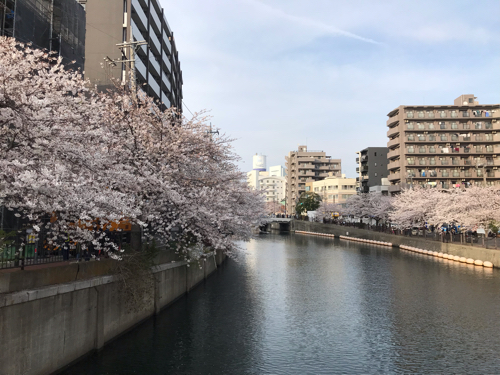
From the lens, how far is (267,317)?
22.2 m

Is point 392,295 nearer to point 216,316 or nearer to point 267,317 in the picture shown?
point 267,317

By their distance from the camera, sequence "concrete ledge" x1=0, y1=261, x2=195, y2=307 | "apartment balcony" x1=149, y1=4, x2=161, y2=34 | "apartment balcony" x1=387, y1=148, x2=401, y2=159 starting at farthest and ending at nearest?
"apartment balcony" x1=387, y1=148, x2=401, y2=159
"apartment balcony" x1=149, y1=4, x2=161, y2=34
"concrete ledge" x1=0, y1=261, x2=195, y2=307

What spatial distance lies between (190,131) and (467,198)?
4209 cm

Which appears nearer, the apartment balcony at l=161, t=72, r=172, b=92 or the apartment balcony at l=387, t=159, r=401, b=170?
the apartment balcony at l=161, t=72, r=172, b=92

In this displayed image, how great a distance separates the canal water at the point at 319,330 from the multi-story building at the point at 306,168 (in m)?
120

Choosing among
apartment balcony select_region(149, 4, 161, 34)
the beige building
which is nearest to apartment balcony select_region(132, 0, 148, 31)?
apartment balcony select_region(149, 4, 161, 34)

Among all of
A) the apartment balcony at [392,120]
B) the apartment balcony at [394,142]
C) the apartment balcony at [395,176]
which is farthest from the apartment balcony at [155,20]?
the apartment balcony at [395,176]

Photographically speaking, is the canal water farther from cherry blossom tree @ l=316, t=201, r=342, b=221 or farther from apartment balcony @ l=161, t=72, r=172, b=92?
cherry blossom tree @ l=316, t=201, r=342, b=221

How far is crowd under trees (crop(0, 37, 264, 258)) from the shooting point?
12648mm

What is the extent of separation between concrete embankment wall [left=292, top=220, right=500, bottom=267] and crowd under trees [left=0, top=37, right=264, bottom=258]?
28.8 meters

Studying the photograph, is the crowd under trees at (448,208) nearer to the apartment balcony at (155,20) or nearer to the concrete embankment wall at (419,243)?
the concrete embankment wall at (419,243)

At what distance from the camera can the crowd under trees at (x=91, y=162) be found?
41.5 ft

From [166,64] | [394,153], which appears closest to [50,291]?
[166,64]

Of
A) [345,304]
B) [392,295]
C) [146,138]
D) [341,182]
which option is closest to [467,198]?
[392,295]
